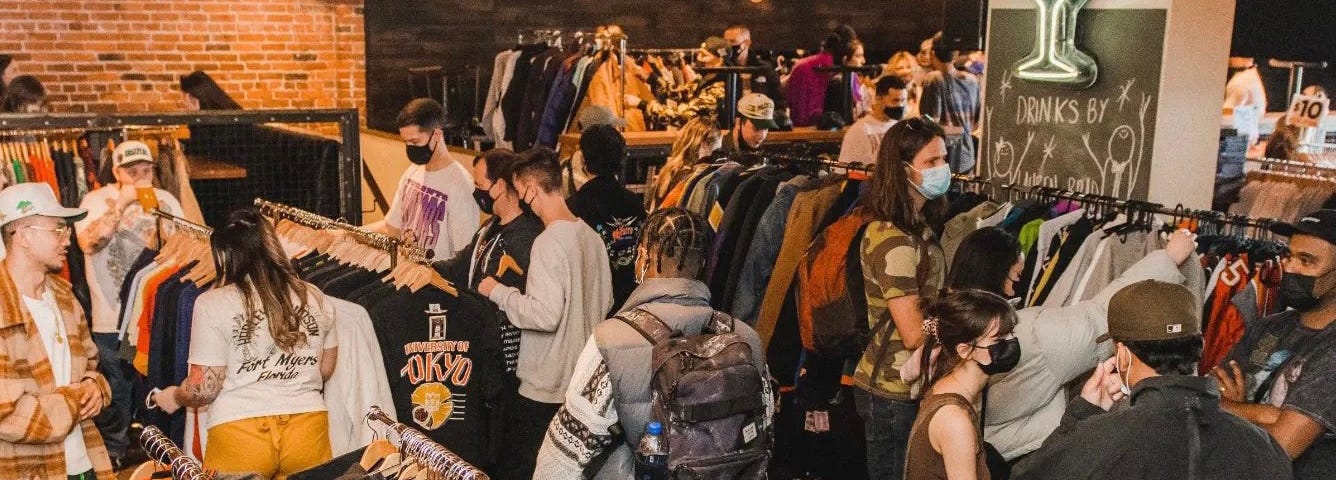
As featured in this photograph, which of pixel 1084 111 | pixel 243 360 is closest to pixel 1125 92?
pixel 1084 111

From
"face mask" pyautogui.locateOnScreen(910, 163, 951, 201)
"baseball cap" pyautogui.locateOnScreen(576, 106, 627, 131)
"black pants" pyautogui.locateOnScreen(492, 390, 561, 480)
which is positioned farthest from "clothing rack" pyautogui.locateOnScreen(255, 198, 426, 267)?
"face mask" pyautogui.locateOnScreen(910, 163, 951, 201)

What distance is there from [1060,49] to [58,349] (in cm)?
350

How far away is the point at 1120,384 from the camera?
2.74 meters

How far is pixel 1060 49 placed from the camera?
464cm

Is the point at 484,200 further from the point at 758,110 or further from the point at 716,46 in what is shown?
the point at 716,46

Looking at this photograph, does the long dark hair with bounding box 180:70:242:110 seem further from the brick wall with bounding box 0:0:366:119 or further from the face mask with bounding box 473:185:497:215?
the face mask with bounding box 473:185:497:215

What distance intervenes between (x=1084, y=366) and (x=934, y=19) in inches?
394

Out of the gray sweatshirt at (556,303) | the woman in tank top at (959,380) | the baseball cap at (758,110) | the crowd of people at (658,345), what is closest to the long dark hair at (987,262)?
the crowd of people at (658,345)

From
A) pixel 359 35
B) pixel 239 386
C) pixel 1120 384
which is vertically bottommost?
pixel 239 386

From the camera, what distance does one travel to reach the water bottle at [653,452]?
2816 millimetres

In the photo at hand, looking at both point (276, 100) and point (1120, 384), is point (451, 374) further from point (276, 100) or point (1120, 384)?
point (276, 100)

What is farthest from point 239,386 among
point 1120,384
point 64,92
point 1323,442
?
point 64,92

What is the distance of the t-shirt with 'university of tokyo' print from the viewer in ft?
17.1

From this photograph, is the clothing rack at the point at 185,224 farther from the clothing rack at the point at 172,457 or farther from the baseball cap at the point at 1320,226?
the baseball cap at the point at 1320,226
